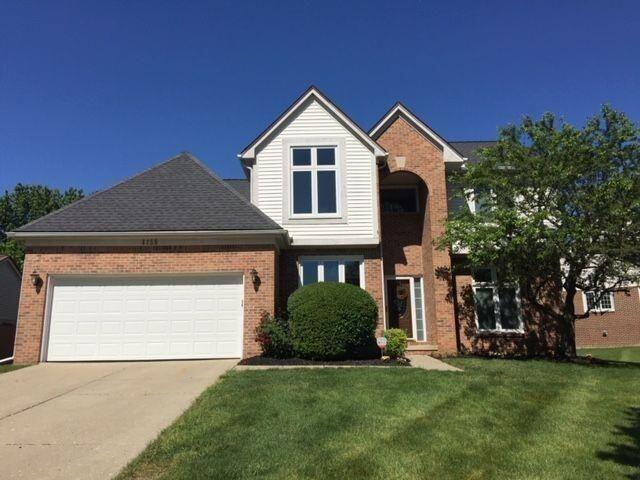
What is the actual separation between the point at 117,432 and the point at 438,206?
11688 millimetres

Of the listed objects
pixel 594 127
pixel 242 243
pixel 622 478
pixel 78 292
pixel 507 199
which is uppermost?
pixel 594 127

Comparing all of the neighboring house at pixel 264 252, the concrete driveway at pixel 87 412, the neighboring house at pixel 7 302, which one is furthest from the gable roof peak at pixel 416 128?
the neighboring house at pixel 7 302

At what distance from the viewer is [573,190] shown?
12.3 metres

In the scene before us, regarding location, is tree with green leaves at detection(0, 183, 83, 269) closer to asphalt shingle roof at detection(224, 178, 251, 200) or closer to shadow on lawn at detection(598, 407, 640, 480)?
asphalt shingle roof at detection(224, 178, 251, 200)

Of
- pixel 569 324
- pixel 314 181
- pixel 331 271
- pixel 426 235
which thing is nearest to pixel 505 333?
pixel 569 324

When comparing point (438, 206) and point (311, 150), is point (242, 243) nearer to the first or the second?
point (311, 150)

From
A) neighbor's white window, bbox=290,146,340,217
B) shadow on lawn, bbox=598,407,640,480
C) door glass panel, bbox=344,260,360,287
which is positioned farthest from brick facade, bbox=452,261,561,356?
shadow on lawn, bbox=598,407,640,480

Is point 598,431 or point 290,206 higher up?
point 290,206

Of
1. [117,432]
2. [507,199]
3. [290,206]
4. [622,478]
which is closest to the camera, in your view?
[622,478]

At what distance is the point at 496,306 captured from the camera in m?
15.1

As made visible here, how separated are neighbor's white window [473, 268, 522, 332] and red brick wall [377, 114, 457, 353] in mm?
1501

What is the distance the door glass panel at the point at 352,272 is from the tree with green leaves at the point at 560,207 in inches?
110

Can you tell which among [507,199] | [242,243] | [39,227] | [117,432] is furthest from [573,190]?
[39,227]

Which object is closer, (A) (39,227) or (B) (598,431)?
(B) (598,431)
